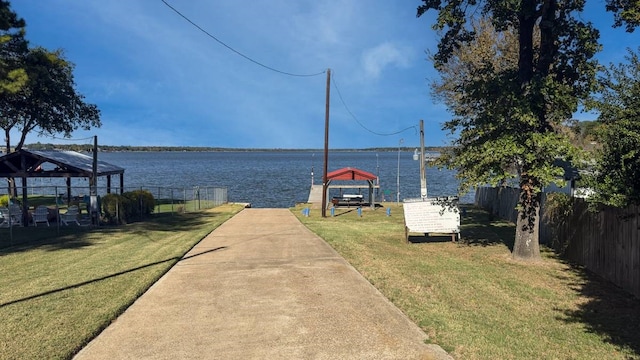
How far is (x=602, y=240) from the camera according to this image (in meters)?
9.54

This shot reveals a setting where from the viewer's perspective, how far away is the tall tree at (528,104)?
34.2 feet

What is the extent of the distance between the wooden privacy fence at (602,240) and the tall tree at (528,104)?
0.90 metres

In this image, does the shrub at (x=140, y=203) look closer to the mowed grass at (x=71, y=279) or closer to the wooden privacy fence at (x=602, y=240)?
the mowed grass at (x=71, y=279)

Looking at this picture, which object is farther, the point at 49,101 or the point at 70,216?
the point at 49,101

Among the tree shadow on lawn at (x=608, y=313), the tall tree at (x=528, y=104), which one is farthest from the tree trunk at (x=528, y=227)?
the tree shadow on lawn at (x=608, y=313)

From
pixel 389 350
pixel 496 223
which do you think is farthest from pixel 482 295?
pixel 496 223

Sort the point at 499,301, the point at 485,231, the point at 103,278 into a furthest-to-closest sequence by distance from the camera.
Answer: the point at 485,231 < the point at 103,278 < the point at 499,301

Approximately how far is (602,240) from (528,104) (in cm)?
340

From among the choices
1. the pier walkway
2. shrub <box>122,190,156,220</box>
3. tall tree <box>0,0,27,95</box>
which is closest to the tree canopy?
tall tree <box>0,0,27,95</box>

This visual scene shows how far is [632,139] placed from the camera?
775 centimetres

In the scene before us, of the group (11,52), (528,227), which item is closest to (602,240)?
(528,227)

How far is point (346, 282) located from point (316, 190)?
108ft

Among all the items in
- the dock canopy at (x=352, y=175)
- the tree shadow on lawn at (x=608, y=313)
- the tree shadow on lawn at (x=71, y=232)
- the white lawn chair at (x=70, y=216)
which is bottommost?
the tree shadow on lawn at (x=608, y=313)

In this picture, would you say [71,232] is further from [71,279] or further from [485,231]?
[485,231]
